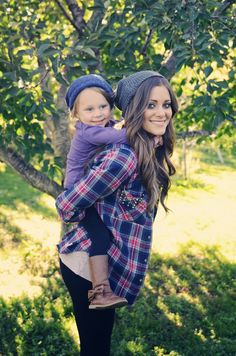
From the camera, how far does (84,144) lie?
2441 millimetres

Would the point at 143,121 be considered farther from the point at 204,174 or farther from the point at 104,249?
the point at 204,174

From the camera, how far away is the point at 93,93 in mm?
2404

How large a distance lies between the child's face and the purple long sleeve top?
0.16 feet

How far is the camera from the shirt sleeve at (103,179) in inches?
86.2

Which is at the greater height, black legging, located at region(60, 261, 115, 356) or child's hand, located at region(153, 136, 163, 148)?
child's hand, located at region(153, 136, 163, 148)

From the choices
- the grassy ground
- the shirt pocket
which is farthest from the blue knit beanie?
the grassy ground

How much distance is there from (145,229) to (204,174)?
1008 cm

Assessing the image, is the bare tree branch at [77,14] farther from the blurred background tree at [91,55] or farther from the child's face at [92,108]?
the child's face at [92,108]

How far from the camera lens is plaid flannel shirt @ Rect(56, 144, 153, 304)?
7.25 ft

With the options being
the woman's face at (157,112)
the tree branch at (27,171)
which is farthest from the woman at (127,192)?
the tree branch at (27,171)

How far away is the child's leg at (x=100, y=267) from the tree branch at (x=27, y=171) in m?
2.64

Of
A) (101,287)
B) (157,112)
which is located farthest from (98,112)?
(101,287)

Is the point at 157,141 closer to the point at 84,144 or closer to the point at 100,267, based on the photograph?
the point at 84,144

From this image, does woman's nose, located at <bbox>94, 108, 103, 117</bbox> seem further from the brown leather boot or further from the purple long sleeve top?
the brown leather boot
